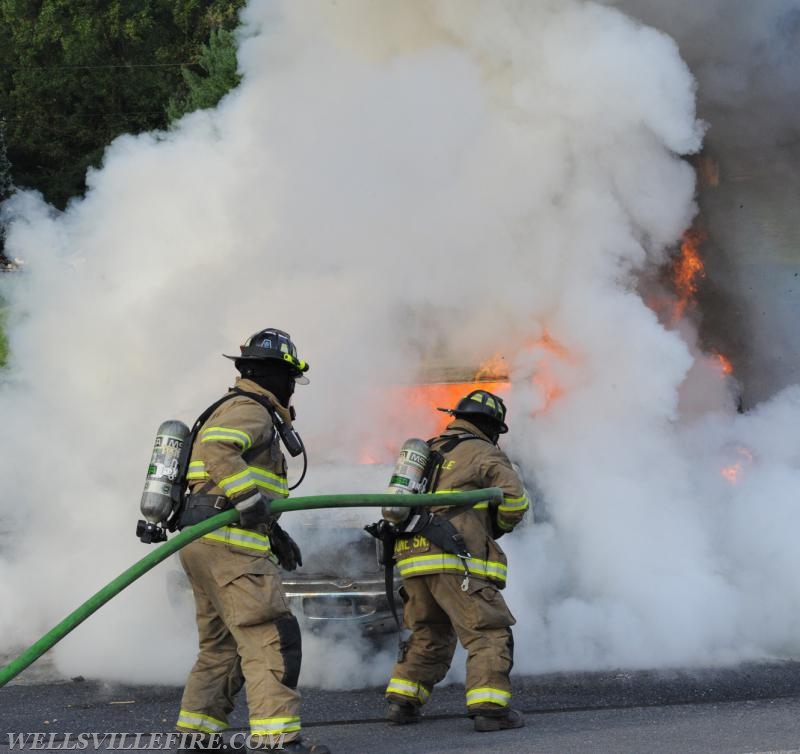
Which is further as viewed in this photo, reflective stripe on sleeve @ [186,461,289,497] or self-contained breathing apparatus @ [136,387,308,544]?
self-contained breathing apparatus @ [136,387,308,544]

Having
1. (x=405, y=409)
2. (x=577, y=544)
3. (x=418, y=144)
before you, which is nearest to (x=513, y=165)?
(x=418, y=144)

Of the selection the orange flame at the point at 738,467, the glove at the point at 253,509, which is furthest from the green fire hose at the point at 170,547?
the orange flame at the point at 738,467

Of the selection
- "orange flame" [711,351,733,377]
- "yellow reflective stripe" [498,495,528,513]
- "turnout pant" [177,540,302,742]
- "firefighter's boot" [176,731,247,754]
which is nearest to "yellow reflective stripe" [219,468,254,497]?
"turnout pant" [177,540,302,742]

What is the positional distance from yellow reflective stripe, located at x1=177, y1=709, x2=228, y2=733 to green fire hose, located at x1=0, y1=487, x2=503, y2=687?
59 cm

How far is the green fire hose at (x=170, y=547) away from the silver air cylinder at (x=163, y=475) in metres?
0.15

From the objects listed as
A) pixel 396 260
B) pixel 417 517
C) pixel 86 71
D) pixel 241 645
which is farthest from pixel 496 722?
pixel 86 71

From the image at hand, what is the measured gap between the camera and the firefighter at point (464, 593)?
19.7 ft

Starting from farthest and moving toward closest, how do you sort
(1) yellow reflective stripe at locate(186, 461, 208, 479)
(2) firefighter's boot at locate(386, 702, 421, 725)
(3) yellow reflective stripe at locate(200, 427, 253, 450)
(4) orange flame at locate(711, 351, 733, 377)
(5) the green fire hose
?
(4) orange flame at locate(711, 351, 733, 377) < (2) firefighter's boot at locate(386, 702, 421, 725) < (1) yellow reflective stripe at locate(186, 461, 208, 479) < (3) yellow reflective stripe at locate(200, 427, 253, 450) < (5) the green fire hose

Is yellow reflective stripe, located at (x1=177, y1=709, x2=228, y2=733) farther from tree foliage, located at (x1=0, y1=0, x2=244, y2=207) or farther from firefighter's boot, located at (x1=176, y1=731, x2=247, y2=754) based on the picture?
tree foliage, located at (x1=0, y1=0, x2=244, y2=207)

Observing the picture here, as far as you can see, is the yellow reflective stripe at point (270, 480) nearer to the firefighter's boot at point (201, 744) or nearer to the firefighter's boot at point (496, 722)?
the firefighter's boot at point (201, 744)

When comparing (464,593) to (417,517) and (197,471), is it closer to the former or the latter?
(417,517)

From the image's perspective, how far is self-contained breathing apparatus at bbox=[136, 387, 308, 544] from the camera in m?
5.45

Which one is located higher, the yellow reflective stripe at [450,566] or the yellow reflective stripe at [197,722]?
the yellow reflective stripe at [450,566]

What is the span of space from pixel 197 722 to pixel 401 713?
1076 millimetres
